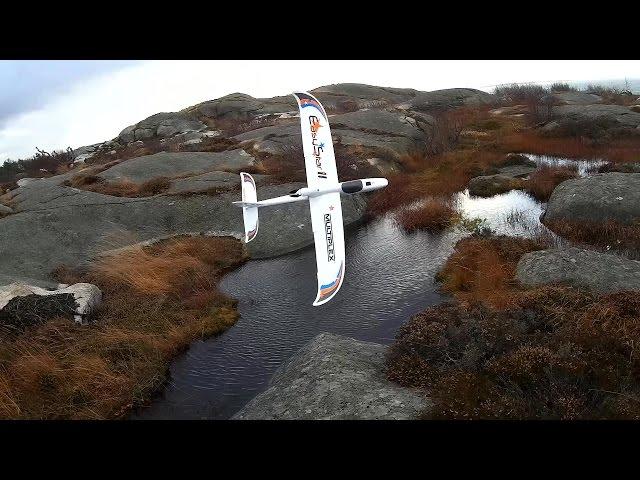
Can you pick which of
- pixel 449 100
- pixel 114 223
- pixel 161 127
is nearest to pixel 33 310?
pixel 114 223

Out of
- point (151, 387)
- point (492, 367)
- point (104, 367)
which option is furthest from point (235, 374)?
point (492, 367)

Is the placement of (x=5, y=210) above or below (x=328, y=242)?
above

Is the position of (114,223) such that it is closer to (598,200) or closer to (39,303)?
(39,303)

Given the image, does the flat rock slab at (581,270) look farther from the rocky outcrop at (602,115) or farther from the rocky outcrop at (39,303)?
the rocky outcrop at (602,115)

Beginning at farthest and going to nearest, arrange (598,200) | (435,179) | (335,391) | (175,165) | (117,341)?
1. (175,165)
2. (435,179)
3. (598,200)
4. (117,341)
5. (335,391)

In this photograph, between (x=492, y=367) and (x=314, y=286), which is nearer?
(x=492, y=367)

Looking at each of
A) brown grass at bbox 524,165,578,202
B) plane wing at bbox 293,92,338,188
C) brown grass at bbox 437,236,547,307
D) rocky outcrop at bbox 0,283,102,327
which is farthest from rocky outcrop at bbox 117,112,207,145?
brown grass at bbox 437,236,547,307

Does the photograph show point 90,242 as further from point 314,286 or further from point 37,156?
point 37,156

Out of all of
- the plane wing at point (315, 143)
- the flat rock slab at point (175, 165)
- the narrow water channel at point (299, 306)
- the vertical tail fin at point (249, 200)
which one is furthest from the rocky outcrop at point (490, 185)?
the flat rock slab at point (175, 165)
